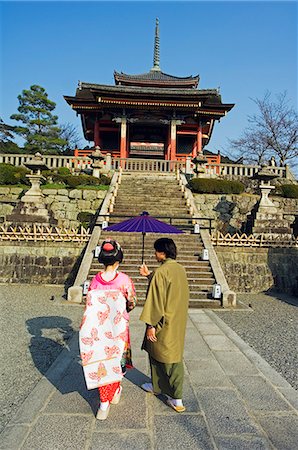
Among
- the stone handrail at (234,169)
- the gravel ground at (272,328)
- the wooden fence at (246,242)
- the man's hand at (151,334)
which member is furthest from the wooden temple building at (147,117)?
the man's hand at (151,334)

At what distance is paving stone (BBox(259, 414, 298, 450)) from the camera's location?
2.36m

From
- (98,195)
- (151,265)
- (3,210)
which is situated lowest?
(151,265)

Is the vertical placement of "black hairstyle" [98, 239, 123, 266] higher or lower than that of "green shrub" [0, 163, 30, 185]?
lower

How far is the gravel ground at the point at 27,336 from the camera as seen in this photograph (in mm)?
3317

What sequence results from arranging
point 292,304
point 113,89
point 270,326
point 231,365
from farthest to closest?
point 113,89, point 292,304, point 270,326, point 231,365

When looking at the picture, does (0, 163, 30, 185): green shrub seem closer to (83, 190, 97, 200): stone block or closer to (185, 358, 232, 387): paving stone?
(83, 190, 97, 200): stone block

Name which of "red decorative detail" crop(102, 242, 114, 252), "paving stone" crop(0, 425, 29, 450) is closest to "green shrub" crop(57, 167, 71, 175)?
"red decorative detail" crop(102, 242, 114, 252)

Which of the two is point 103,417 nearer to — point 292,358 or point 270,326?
point 292,358

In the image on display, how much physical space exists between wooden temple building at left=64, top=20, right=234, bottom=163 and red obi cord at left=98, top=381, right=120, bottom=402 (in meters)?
16.3

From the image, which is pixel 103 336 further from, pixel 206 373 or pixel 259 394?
pixel 259 394

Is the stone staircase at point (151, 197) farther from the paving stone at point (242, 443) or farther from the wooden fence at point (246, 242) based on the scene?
the paving stone at point (242, 443)

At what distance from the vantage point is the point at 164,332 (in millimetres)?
2760

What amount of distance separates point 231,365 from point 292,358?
119 centimetres

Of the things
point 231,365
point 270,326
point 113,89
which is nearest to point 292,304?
point 270,326
